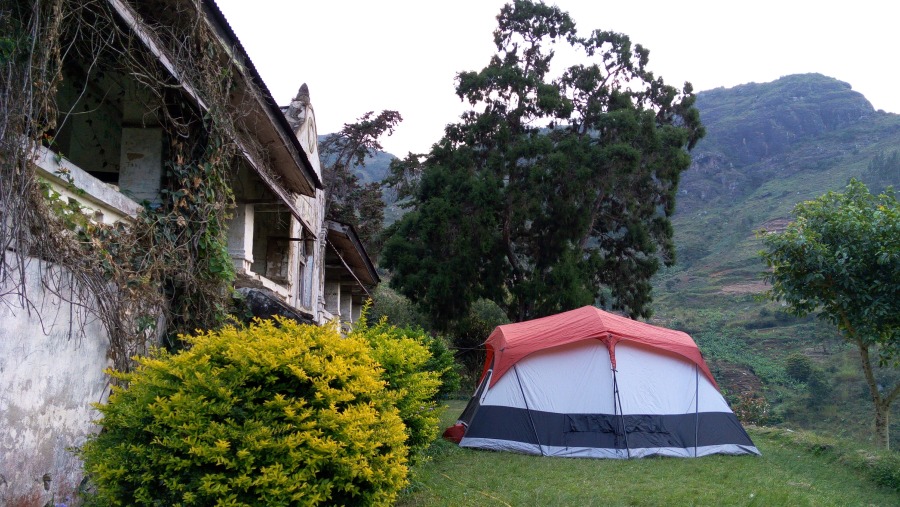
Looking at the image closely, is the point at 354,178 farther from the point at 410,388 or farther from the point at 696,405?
the point at 410,388

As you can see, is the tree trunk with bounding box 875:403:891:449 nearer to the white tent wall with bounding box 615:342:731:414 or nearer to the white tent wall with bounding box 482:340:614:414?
the white tent wall with bounding box 615:342:731:414

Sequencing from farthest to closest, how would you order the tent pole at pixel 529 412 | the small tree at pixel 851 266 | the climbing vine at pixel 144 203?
the small tree at pixel 851 266 → the tent pole at pixel 529 412 → the climbing vine at pixel 144 203

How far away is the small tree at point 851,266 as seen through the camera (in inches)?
420

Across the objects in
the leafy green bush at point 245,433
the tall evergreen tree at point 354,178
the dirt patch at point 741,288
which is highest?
the tall evergreen tree at point 354,178

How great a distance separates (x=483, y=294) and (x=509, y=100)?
7.11m

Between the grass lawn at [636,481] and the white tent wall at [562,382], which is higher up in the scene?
the white tent wall at [562,382]

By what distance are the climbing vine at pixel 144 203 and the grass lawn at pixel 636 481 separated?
9.54 feet

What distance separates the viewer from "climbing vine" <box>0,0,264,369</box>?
4473mm

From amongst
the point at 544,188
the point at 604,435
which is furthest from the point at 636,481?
the point at 544,188

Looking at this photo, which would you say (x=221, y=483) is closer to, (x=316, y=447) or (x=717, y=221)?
(x=316, y=447)

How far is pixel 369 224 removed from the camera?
29422 millimetres

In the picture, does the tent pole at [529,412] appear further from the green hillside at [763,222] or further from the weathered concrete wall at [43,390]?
the weathered concrete wall at [43,390]

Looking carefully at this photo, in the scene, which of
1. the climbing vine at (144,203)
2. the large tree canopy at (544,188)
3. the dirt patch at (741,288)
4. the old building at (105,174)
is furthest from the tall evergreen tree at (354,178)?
the dirt patch at (741,288)

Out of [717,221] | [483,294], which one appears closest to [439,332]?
[483,294]
